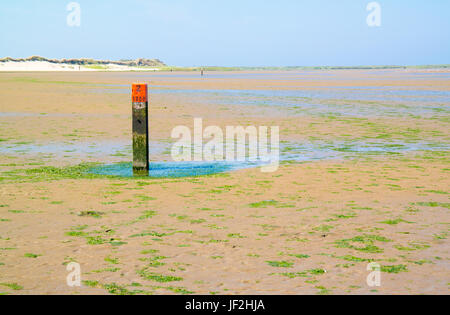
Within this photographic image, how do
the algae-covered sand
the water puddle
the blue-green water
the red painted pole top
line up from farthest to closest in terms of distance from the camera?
the water puddle < the blue-green water < the red painted pole top < the algae-covered sand

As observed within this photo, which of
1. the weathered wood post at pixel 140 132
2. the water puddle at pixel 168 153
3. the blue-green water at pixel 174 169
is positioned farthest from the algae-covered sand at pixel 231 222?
the weathered wood post at pixel 140 132

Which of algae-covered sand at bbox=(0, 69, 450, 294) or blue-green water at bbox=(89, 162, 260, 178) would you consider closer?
algae-covered sand at bbox=(0, 69, 450, 294)

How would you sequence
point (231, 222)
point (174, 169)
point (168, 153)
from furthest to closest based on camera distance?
1. point (168, 153)
2. point (174, 169)
3. point (231, 222)

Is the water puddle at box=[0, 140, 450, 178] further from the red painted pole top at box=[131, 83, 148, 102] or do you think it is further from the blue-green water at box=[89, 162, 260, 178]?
the red painted pole top at box=[131, 83, 148, 102]

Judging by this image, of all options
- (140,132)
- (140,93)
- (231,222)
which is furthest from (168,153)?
(231,222)

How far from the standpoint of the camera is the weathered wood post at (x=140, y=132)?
11211mm

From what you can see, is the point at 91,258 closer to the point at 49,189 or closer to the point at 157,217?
the point at 157,217

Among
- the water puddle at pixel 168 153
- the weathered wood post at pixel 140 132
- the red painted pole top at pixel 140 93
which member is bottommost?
the water puddle at pixel 168 153

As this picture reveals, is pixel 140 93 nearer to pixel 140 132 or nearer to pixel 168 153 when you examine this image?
pixel 140 132

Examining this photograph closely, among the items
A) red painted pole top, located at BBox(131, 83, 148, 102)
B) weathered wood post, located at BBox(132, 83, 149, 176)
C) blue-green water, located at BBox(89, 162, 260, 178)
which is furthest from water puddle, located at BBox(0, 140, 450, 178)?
red painted pole top, located at BBox(131, 83, 148, 102)

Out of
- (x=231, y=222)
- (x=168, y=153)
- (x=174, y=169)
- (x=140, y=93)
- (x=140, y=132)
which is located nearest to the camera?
(x=231, y=222)

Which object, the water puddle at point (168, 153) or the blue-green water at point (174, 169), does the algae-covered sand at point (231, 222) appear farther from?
the blue-green water at point (174, 169)

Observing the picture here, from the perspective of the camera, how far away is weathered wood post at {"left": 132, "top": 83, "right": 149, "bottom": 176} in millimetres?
11211

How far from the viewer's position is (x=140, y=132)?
11352 mm
